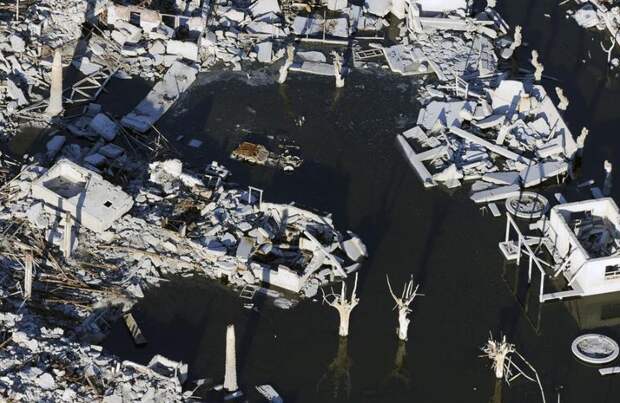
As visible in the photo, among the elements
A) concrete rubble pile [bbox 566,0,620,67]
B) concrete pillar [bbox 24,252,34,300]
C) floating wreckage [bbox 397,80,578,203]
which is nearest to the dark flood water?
floating wreckage [bbox 397,80,578,203]

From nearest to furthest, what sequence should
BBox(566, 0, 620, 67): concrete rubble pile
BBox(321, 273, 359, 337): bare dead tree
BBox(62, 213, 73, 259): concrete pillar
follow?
BBox(321, 273, 359, 337): bare dead tree, BBox(62, 213, 73, 259): concrete pillar, BBox(566, 0, 620, 67): concrete rubble pile

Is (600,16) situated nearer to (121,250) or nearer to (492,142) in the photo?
(492,142)

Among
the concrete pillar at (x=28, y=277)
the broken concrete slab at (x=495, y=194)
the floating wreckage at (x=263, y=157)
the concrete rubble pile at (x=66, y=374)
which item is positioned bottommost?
the concrete rubble pile at (x=66, y=374)

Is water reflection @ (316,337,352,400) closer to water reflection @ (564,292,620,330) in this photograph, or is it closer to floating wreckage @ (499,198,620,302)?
floating wreckage @ (499,198,620,302)

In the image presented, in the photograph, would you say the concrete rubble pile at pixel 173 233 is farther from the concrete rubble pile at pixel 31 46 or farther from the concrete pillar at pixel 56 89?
the concrete rubble pile at pixel 31 46

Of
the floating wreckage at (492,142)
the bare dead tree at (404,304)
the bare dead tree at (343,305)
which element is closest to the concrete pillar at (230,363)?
the bare dead tree at (343,305)

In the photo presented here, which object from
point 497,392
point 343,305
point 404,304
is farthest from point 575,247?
point 343,305
